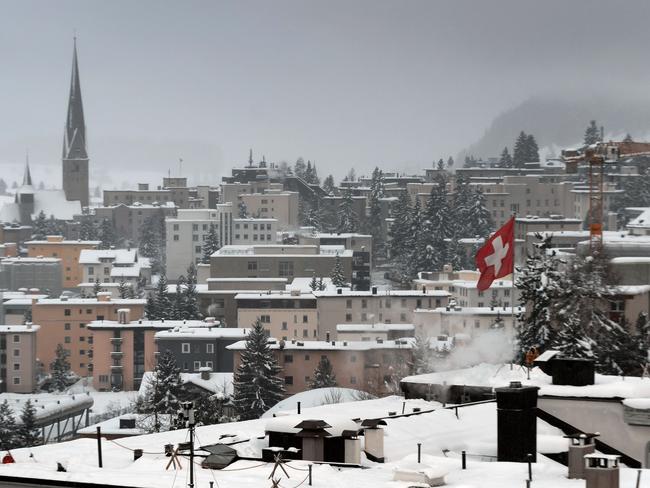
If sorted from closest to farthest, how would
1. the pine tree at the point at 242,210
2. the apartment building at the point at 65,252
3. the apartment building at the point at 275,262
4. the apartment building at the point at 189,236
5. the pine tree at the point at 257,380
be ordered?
the pine tree at the point at 257,380 → the apartment building at the point at 275,262 → the apartment building at the point at 65,252 → the apartment building at the point at 189,236 → the pine tree at the point at 242,210

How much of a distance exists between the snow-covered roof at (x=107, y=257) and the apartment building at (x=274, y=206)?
16.6 metres

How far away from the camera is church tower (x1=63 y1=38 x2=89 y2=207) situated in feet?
536

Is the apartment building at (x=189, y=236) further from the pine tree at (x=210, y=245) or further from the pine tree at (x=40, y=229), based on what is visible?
the pine tree at (x=40, y=229)

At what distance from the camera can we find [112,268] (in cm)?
10644

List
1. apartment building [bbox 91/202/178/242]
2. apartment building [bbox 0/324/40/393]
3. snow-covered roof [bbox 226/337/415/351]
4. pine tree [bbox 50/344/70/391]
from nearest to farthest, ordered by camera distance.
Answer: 1. snow-covered roof [bbox 226/337/415/351]
2. pine tree [bbox 50/344/70/391]
3. apartment building [bbox 0/324/40/393]
4. apartment building [bbox 91/202/178/242]

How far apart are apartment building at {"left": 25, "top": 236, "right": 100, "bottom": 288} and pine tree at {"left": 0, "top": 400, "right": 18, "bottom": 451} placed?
183 feet

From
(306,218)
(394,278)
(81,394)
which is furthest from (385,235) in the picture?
(81,394)

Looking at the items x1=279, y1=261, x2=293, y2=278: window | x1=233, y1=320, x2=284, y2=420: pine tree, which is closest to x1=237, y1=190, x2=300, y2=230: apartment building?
x1=279, y1=261, x2=293, y2=278: window

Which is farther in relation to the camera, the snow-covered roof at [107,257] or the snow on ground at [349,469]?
the snow-covered roof at [107,257]

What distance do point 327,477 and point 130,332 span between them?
6560 centimetres

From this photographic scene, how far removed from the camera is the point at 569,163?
86188mm

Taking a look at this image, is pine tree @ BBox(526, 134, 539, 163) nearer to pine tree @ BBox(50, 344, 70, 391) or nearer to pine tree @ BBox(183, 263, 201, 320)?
pine tree @ BBox(183, 263, 201, 320)

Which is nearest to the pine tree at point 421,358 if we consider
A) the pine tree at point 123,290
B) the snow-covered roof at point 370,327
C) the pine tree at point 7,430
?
the pine tree at point 7,430

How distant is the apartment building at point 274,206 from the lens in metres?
125
